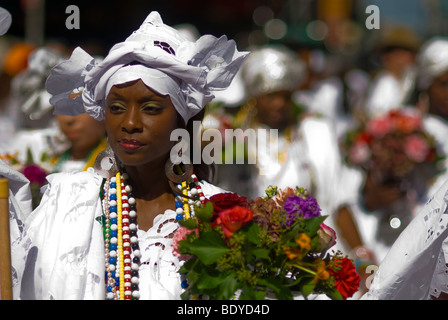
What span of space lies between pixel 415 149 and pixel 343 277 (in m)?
3.73

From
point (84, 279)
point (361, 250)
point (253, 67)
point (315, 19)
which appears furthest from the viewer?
point (315, 19)

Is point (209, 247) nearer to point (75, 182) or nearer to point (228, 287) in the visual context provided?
point (228, 287)

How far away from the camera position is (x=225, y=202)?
360cm

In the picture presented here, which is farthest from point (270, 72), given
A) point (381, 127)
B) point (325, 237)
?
point (325, 237)

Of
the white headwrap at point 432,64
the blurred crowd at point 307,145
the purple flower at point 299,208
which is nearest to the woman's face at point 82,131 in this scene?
the blurred crowd at point 307,145

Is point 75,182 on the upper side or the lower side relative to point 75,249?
upper

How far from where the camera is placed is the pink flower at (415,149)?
23.3ft

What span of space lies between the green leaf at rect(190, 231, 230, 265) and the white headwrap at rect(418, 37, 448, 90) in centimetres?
567

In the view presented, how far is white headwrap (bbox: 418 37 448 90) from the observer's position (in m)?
8.80

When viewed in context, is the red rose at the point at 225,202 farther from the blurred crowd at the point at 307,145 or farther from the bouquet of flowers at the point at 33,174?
the blurred crowd at the point at 307,145

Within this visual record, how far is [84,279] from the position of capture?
3.66 m

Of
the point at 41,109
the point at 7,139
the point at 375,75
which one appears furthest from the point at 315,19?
the point at 41,109
